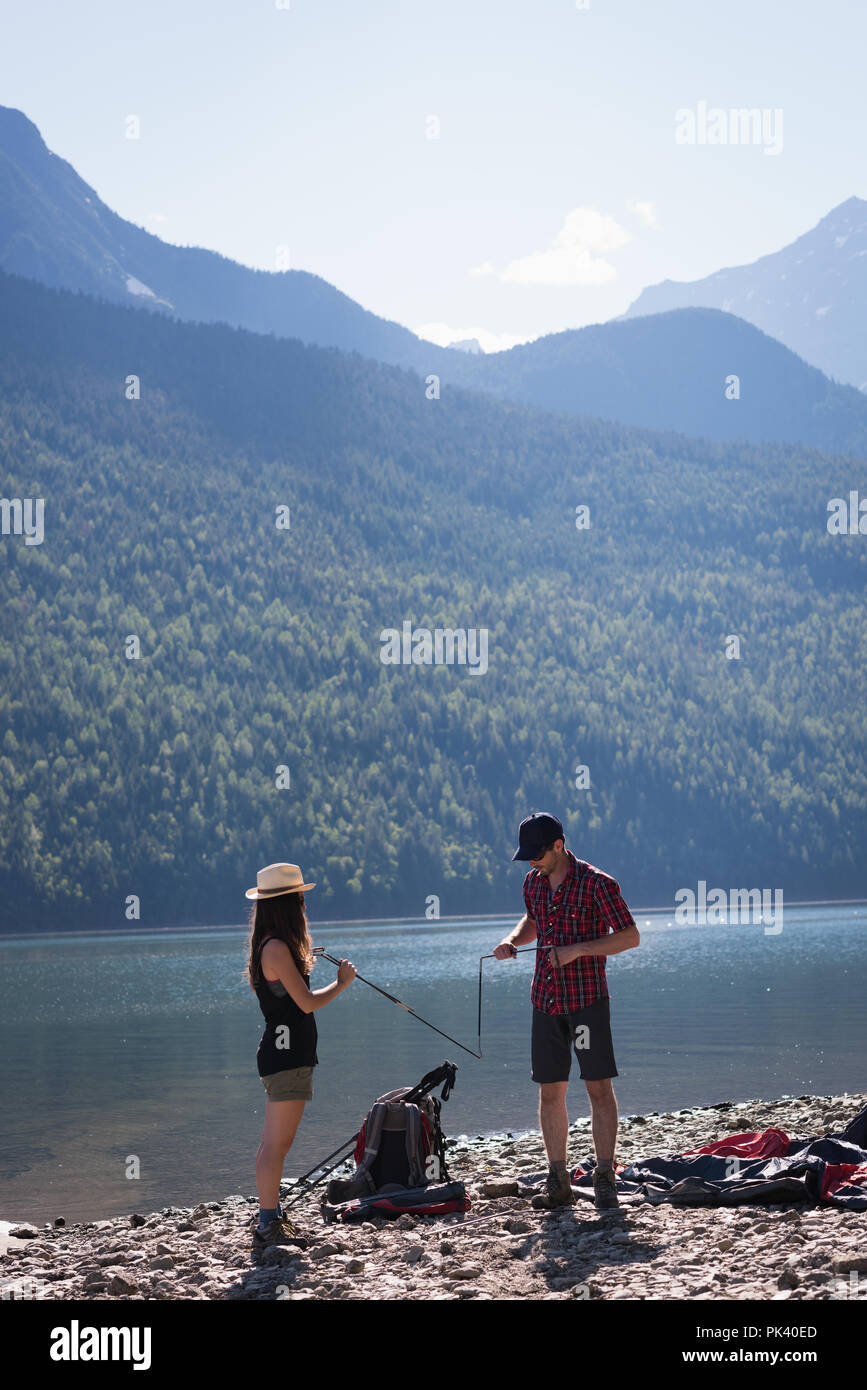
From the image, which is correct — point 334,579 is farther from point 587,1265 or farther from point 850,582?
point 587,1265

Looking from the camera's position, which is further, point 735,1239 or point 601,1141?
point 601,1141

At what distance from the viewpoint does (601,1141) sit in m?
8.27

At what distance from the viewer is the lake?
1653cm

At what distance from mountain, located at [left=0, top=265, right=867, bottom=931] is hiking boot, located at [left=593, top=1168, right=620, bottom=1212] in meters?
99.5

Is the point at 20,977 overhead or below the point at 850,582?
below

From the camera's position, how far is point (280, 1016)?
8094 mm

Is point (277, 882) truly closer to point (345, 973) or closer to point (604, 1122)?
point (345, 973)

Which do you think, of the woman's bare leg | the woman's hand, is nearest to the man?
the woman's hand

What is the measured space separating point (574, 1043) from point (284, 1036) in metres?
1.69

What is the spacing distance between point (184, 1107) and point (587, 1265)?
14.8 metres

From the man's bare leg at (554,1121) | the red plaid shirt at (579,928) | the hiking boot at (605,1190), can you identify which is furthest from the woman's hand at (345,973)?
the hiking boot at (605,1190)

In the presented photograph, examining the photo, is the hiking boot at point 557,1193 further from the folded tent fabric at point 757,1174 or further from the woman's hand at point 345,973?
the woman's hand at point 345,973

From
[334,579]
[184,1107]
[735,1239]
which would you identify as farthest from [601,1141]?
[334,579]

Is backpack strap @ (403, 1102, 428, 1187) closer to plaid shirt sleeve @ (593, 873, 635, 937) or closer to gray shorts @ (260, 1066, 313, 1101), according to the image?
gray shorts @ (260, 1066, 313, 1101)
